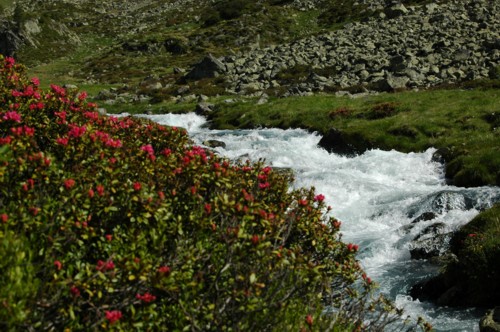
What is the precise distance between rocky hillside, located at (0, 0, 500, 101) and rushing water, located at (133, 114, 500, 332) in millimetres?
17609

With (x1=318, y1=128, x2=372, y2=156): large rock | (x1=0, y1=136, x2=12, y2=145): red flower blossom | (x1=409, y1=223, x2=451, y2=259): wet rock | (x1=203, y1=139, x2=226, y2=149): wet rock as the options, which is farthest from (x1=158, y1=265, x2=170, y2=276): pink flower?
(x1=203, y1=139, x2=226, y2=149): wet rock

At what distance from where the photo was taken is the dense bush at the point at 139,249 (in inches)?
204

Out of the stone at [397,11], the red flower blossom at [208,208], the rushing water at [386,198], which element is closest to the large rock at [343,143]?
the rushing water at [386,198]

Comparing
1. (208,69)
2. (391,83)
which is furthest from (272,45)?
(391,83)

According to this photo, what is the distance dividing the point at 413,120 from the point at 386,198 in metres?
10.6

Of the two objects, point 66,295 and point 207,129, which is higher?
point 66,295

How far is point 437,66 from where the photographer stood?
46.3 meters

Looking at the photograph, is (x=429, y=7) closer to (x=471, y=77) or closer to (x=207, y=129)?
(x=471, y=77)

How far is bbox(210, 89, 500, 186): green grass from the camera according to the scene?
23.2 meters

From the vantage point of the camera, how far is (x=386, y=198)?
70.4ft

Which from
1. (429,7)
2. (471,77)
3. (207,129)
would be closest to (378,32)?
(429,7)

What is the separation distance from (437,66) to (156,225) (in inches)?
1816

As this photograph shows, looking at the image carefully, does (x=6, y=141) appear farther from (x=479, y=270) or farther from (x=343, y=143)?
(x=343, y=143)

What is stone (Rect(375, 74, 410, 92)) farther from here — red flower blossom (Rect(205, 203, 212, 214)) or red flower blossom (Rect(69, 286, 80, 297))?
red flower blossom (Rect(69, 286, 80, 297))
